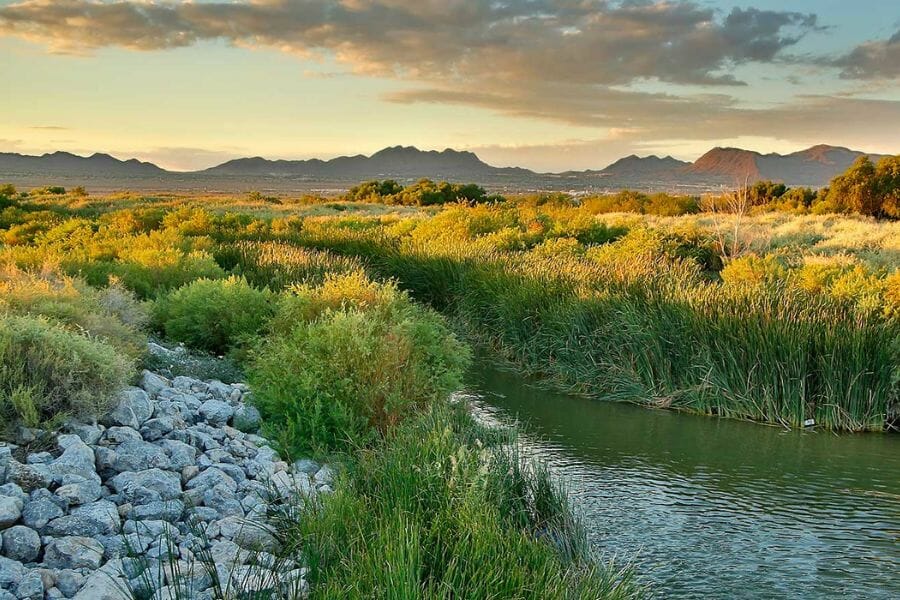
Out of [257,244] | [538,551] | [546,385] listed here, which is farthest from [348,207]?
[538,551]

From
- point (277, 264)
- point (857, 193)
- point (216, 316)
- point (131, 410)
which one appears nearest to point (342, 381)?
point (131, 410)

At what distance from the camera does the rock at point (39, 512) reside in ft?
14.1

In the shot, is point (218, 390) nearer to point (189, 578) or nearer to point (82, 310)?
point (82, 310)

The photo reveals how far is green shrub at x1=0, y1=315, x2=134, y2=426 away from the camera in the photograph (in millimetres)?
5371

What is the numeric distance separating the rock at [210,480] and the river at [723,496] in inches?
100

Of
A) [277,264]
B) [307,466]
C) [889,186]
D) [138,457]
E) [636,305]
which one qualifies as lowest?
[307,466]

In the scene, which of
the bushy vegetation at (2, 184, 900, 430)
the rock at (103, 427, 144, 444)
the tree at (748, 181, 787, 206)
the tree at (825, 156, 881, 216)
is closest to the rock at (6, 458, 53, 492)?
the rock at (103, 427, 144, 444)

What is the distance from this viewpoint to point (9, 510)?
13.9ft

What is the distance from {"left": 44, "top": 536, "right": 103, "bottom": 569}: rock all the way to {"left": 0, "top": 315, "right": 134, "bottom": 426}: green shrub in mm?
1422

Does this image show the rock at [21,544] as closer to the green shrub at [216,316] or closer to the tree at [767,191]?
the green shrub at [216,316]

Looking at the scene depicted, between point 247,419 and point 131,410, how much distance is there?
108 centimetres

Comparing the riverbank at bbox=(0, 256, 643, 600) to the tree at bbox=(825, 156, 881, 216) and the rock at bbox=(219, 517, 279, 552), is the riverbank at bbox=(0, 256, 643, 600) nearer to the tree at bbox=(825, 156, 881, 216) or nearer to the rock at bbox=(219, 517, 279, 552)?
the rock at bbox=(219, 517, 279, 552)

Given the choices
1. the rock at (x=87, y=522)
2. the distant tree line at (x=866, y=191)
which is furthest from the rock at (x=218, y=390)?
the distant tree line at (x=866, y=191)

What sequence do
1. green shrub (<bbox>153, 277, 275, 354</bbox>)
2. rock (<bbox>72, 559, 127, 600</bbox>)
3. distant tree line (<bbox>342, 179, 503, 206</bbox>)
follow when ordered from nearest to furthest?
rock (<bbox>72, 559, 127, 600</bbox>) → green shrub (<bbox>153, 277, 275, 354</bbox>) → distant tree line (<bbox>342, 179, 503, 206</bbox>)
